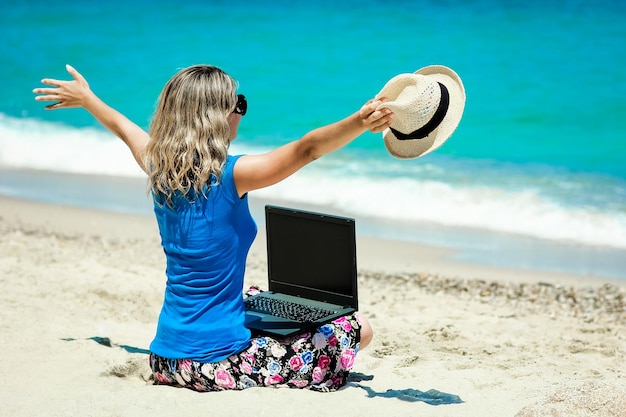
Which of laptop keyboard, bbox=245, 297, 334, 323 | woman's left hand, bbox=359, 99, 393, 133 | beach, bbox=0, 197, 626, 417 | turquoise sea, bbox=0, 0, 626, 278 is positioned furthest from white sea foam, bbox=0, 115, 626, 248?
woman's left hand, bbox=359, 99, 393, 133

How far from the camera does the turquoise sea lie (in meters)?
8.97

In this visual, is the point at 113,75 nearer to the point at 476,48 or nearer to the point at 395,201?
the point at 476,48

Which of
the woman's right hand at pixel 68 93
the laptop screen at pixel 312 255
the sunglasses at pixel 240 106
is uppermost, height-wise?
the woman's right hand at pixel 68 93

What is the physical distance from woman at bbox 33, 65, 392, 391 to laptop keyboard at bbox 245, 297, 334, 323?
0.12m

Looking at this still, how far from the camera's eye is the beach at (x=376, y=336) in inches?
147

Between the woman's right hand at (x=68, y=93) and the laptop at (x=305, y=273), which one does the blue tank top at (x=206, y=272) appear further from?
the woman's right hand at (x=68, y=93)

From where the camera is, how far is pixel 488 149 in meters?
12.4

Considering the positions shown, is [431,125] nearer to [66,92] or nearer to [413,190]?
[66,92]

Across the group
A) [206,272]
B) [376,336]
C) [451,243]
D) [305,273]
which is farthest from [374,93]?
[206,272]

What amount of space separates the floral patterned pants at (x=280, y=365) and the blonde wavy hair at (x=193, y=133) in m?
0.71

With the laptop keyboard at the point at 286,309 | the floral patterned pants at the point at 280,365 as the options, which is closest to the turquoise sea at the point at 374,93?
the laptop keyboard at the point at 286,309

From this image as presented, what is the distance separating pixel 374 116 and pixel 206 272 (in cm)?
99

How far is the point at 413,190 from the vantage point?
9.91m

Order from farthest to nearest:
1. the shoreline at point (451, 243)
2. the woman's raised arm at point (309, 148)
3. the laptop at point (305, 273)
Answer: the shoreline at point (451, 243) < the laptop at point (305, 273) < the woman's raised arm at point (309, 148)
